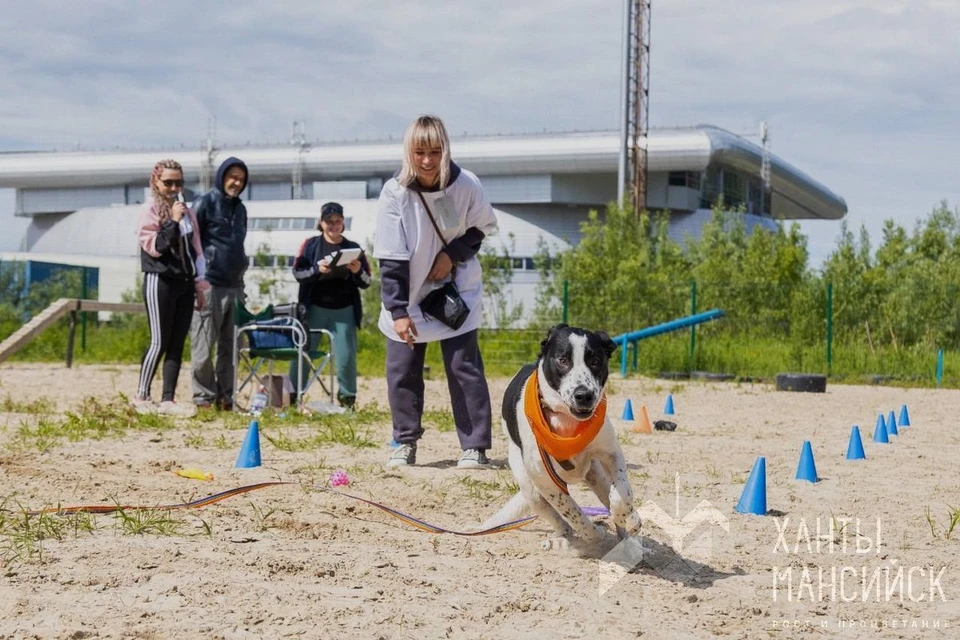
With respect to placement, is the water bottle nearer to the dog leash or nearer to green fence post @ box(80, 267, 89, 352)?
the dog leash

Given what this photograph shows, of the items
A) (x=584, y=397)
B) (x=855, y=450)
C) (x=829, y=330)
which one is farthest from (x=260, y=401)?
(x=829, y=330)

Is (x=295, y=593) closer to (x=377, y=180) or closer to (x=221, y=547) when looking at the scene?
(x=221, y=547)

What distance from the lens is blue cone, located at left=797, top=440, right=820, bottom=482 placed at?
6.19 meters

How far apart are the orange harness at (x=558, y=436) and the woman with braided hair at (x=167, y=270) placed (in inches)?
197

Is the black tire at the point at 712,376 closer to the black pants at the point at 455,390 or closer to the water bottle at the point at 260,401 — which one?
the water bottle at the point at 260,401

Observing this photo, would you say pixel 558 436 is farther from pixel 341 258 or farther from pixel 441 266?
pixel 341 258

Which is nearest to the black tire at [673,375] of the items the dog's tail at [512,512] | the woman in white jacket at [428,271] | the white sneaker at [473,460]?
the woman in white jacket at [428,271]

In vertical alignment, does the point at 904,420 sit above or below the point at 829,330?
below

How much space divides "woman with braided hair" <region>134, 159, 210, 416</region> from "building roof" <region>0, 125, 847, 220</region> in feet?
123

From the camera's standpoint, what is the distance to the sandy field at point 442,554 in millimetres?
3352

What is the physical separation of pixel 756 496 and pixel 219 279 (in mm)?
5504

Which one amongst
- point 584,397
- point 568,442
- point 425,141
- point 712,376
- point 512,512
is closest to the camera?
point 584,397

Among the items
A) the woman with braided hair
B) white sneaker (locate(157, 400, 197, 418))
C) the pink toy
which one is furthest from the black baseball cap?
the pink toy

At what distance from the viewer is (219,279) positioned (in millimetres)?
9227
